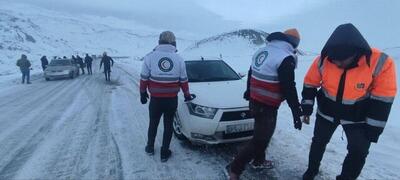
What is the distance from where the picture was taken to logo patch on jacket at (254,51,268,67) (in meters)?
3.94

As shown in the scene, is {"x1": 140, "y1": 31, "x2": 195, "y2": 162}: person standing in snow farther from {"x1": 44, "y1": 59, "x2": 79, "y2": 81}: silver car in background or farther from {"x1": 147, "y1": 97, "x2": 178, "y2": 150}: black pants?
{"x1": 44, "y1": 59, "x2": 79, "y2": 81}: silver car in background

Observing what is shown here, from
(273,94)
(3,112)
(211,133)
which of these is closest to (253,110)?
(273,94)

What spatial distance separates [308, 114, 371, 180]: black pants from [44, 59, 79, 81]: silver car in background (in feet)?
64.1

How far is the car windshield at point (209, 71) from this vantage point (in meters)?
6.69

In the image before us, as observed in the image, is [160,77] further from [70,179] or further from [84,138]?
[84,138]

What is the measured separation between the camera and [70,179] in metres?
4.48

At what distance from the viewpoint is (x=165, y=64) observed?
193 inches

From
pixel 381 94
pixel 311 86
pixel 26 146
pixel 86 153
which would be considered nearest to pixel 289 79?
pixel 311 86

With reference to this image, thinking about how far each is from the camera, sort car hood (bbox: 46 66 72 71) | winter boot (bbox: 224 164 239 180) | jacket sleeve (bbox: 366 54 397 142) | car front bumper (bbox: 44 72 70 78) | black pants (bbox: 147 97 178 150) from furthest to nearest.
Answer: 1. car hood (bbox: 46 66 72 71)
2. car front bumper (bbox: 44 72 70 78)
3. black pants (bbox: 147 97 178 150)
4. winter boot (bbox: 224 164 239 180)
5. jacket sleeve (bbox: 366 54 397 142)

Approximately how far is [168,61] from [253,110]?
152 cm

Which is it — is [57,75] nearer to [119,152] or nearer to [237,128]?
[119,152]

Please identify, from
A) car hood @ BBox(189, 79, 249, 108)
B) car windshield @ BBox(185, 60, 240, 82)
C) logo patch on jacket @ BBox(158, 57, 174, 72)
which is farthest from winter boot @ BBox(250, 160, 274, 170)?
car windshield @ BBox(185, 60, 240, 82)

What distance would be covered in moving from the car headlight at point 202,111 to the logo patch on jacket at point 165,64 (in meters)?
0.80

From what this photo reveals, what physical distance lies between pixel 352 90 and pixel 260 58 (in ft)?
3.60
